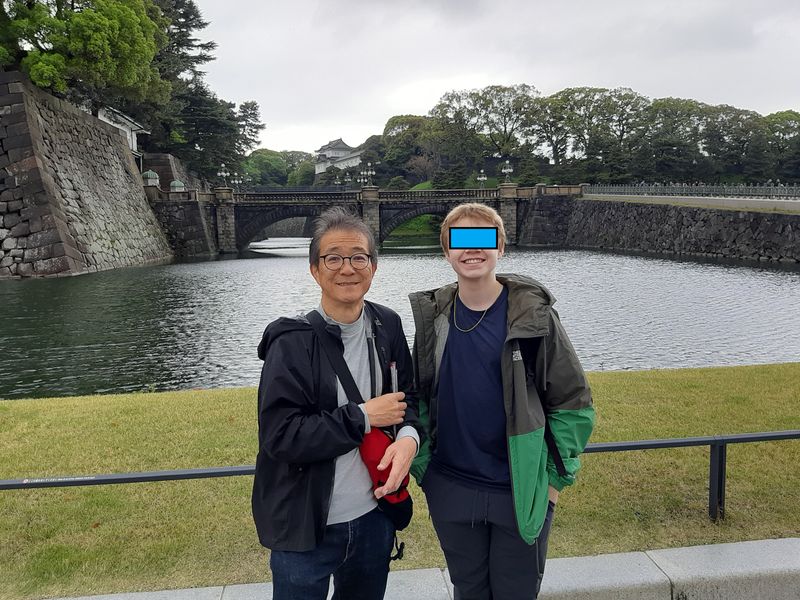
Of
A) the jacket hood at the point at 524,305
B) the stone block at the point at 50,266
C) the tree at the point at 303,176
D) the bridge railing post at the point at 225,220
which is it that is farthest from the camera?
the tree at the point at 303,176

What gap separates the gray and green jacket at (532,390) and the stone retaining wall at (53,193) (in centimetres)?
2406

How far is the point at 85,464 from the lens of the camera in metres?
4.52

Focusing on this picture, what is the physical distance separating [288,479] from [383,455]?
0.31 m

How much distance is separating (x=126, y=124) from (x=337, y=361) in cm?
4496

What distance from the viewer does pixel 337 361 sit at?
1958 millimetres

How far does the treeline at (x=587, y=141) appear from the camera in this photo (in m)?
55.8

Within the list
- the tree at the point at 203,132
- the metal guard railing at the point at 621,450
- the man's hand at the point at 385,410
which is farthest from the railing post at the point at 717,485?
the tree at the point at 203,132

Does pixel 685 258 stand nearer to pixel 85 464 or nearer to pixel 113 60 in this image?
pixel 113 60

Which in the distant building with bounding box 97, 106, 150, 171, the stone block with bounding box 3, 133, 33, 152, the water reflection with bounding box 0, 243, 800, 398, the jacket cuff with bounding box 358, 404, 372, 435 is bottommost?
the water reflection with bounding box 0, 243, 800, 398

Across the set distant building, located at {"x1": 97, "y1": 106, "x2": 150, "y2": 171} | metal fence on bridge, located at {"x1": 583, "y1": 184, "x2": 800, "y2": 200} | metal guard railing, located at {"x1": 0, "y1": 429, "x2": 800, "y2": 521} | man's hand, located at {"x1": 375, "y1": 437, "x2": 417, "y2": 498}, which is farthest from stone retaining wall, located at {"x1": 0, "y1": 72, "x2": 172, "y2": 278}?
metal fence on bridge, located at {"x1": 583, "y1": 184, "x2": 800, "y2": 200}

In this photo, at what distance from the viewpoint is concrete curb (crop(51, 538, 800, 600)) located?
8.92 ft

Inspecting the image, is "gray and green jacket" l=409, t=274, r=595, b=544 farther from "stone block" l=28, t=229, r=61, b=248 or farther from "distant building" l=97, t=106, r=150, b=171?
"distant building" l=97, t=106, r=150, b=171

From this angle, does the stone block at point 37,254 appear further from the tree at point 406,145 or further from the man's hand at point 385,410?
the tree at point 406,145

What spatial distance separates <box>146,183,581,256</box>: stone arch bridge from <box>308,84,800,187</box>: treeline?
13.2m
